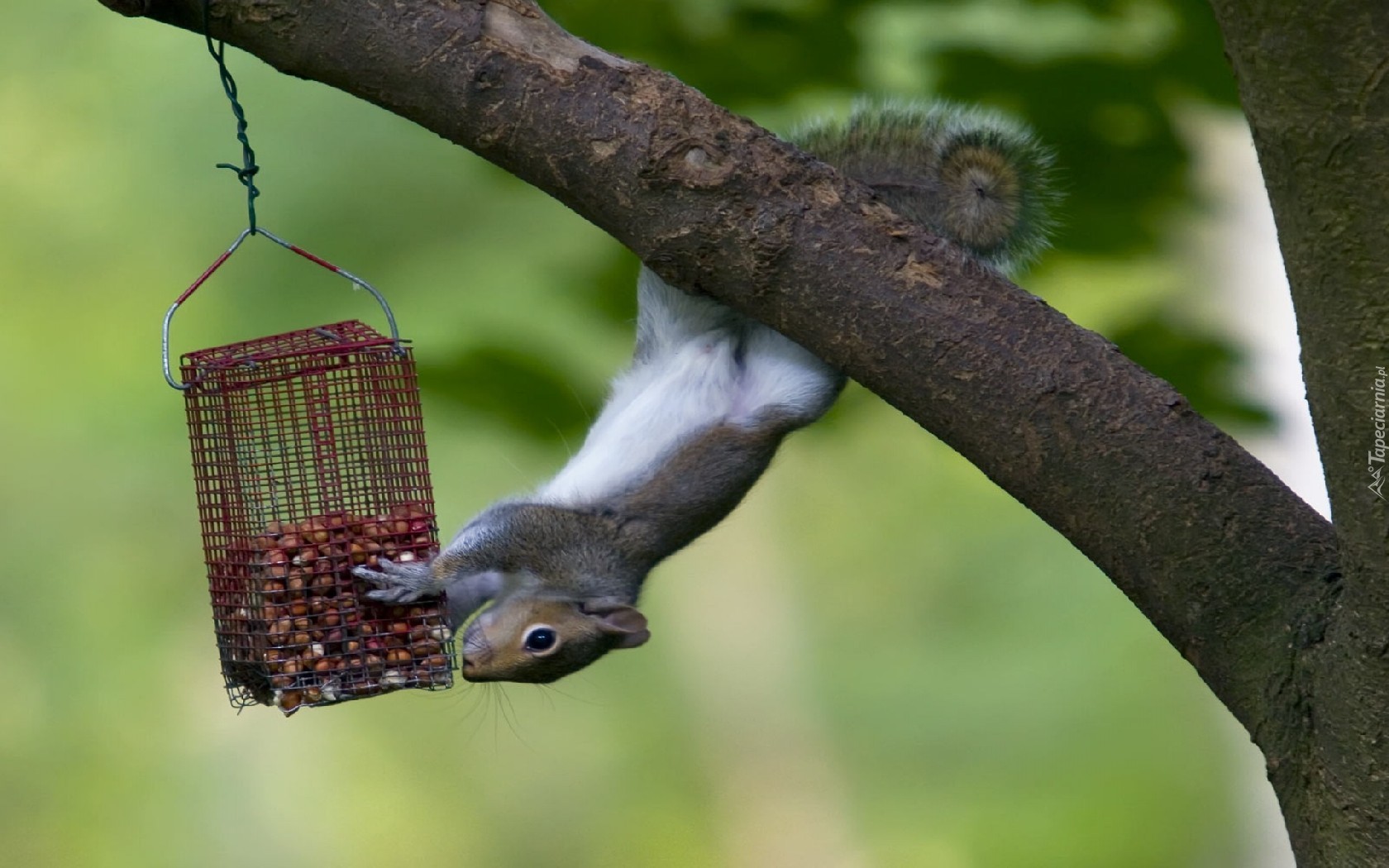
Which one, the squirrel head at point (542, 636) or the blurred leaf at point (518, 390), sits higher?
the blurred leaf at point (518, 390)

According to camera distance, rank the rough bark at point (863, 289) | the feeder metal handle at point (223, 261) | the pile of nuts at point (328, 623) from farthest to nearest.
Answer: the pile of nuts at point (328, 623)
the feeder metal handle at point (223, 261)
the rough bark at point (863, 289)

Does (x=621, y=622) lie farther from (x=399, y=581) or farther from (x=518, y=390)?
(x=518, y=390)

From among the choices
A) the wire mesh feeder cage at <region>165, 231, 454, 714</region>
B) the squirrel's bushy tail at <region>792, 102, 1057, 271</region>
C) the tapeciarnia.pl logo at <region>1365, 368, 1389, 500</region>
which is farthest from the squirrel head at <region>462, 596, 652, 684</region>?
the tapeciarnia.pl logo at <region>1365, 368, 1389, 500</region>

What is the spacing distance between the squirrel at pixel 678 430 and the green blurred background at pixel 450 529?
32.7 inches

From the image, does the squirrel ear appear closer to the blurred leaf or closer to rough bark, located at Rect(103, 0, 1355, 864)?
rough bark, located at Rect(103, 0, 1355, 864)

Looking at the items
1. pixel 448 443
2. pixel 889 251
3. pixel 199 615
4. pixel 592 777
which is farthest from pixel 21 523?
pixel 889 251

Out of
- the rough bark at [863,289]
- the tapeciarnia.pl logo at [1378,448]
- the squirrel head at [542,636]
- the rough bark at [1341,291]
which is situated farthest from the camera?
the squirrel head at [542,636]

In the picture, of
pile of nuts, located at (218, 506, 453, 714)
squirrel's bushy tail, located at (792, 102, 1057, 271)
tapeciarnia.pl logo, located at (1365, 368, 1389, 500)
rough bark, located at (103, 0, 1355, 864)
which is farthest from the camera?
squirrel's bushy tail, located at (792, 102, 1057, 271)

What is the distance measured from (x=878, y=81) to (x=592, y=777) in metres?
1.75

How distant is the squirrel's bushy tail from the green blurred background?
1075 mm

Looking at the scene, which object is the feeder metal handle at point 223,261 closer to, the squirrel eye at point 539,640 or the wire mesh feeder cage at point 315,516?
the wire mesh feeder cage at point 315,516

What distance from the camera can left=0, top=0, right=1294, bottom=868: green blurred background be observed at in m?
3.31

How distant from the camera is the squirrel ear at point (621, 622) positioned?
218 centimetres

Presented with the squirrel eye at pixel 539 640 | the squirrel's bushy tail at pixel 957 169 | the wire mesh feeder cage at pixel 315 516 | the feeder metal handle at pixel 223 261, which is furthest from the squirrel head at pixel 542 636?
the squirrel's bushy tail at pixel 957 169
